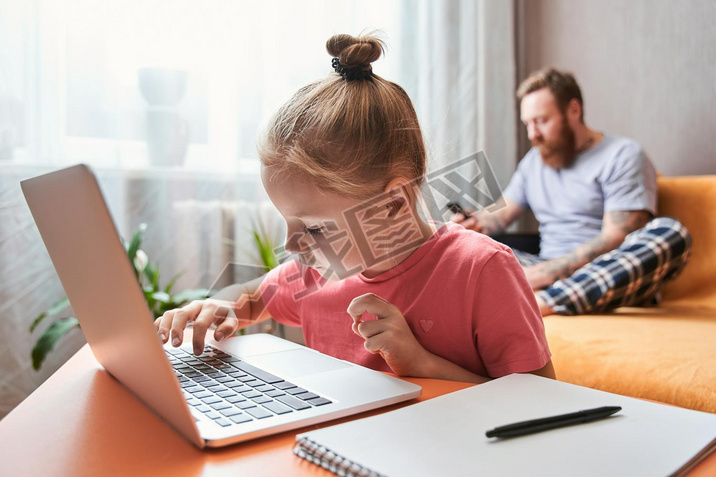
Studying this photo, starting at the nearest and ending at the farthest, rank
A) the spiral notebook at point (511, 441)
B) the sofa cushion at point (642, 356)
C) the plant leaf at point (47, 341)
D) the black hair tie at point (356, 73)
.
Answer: the spiral notebook at point (511, 441) < the black hair tie at point (356, 73) < the sofa cushion at point (642, 356) < the plant leaf at point (47, 341)

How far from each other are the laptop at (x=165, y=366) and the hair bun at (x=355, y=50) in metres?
0.41

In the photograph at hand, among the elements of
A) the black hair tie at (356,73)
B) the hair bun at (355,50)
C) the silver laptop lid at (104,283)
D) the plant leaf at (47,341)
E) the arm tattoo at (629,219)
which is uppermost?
the hair bun at (355,50)

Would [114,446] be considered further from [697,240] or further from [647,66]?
[647,66]

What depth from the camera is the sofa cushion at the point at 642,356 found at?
3.75 feet

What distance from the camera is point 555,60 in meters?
2.83

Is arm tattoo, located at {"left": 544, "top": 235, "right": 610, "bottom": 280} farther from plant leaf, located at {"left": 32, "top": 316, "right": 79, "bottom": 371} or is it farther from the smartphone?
plant leaf, located at {"left": 32, "top": 316, "right": 79, "bottom": 371}

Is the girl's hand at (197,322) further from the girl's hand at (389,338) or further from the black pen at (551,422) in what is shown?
the black pen at (551,422)

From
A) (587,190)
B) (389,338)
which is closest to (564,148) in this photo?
(587,190)

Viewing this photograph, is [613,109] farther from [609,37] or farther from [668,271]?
[668,271]

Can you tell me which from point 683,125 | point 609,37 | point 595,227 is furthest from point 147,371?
point 609,37

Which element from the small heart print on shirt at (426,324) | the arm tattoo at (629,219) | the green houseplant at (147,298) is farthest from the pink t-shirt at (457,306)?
the arm tattoo at (629,219)

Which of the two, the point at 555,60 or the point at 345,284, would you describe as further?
the point at 555,60

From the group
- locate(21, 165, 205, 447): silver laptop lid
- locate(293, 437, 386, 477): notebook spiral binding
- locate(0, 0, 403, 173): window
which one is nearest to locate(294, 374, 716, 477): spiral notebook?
locate(293, 437, 386, 477): notebook spiral binding

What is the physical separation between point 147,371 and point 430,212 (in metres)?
0.60
